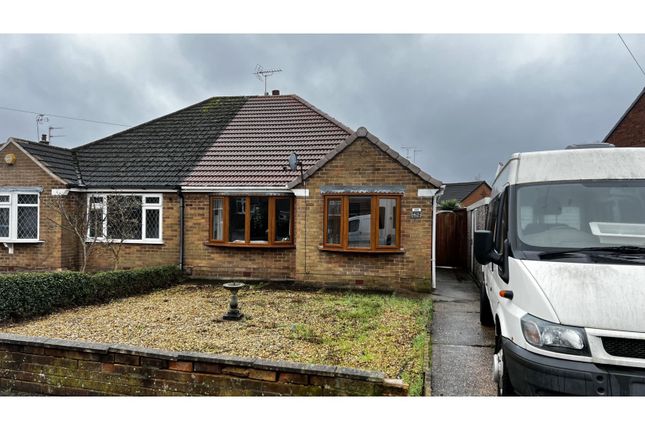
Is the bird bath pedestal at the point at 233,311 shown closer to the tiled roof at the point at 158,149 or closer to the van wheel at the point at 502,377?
the van wheel at the point at 502,377

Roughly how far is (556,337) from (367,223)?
7.67 m

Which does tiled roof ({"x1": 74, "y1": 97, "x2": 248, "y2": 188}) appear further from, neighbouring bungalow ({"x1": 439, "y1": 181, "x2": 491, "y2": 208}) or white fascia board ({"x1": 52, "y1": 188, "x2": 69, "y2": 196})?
neighbouring bungalow ({"x1": 439, "y1": 181, "x2": 491, "y2": 208})

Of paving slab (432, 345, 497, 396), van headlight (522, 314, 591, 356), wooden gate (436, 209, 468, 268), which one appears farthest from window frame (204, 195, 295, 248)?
van headlight (522, 314, 591, 356)

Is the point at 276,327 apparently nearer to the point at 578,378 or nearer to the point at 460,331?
the point at 460,331

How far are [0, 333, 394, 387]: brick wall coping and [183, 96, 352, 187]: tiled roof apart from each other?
7799 millimetres

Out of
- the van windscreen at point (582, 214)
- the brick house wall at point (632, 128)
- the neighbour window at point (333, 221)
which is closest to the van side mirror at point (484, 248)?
the van windscreen at point (582, 214)

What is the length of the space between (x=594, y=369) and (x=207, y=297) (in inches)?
326

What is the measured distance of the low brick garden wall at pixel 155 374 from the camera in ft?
12.6

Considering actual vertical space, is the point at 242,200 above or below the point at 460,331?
above

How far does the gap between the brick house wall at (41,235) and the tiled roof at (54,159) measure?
0.21 metres

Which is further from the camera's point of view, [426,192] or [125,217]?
[125,217]

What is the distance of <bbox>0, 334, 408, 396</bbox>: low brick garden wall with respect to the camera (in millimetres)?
3836

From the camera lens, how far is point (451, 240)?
15.8 metres

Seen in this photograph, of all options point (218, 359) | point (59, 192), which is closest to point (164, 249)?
point (59, 192)
